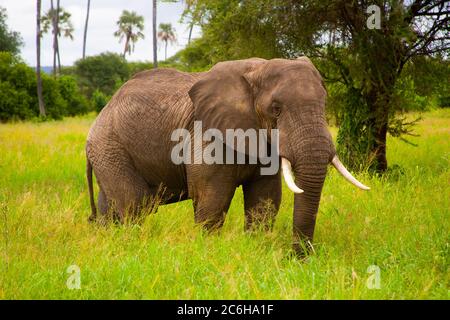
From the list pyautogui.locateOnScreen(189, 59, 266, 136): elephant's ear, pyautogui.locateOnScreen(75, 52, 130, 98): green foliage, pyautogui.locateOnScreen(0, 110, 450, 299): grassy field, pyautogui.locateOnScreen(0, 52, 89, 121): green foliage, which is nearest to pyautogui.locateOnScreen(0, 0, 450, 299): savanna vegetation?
pyautogui.locateOnScreen(0, 110, 450, 299): grassy field

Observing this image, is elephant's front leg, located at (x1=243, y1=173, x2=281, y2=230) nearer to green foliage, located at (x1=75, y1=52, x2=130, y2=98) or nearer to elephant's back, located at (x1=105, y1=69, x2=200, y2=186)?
elephant's back, located at (x1=105, y1=69, x2=200, y2=186)

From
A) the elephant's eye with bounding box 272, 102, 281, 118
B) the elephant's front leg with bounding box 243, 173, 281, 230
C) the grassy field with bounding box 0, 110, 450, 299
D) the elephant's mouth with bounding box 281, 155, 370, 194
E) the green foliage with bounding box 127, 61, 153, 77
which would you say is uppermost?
the green foliage with bounding box 127, 61, 153, 77

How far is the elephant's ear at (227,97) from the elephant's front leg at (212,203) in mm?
486

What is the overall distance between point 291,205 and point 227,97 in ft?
8.25

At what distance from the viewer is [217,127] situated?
489cm

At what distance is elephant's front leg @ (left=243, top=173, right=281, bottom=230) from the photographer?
209 inches

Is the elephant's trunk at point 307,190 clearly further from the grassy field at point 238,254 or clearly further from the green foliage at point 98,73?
the green foliage at point 98,73

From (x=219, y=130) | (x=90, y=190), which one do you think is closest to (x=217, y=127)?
(x=219, y=130)

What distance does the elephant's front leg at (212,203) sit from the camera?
16.3 feet

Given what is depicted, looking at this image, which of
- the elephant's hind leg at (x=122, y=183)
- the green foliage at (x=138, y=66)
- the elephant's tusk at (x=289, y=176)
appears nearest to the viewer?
the elephant's tusk at (x=289, y=176)

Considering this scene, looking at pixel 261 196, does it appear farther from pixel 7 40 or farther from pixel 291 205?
pixel 7 40

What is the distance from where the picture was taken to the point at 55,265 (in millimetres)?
4277

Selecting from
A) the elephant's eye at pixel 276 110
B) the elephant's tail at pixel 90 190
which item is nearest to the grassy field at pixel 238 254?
the elephant's tail at pixel 90 190

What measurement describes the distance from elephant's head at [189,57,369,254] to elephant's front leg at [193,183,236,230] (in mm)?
510
